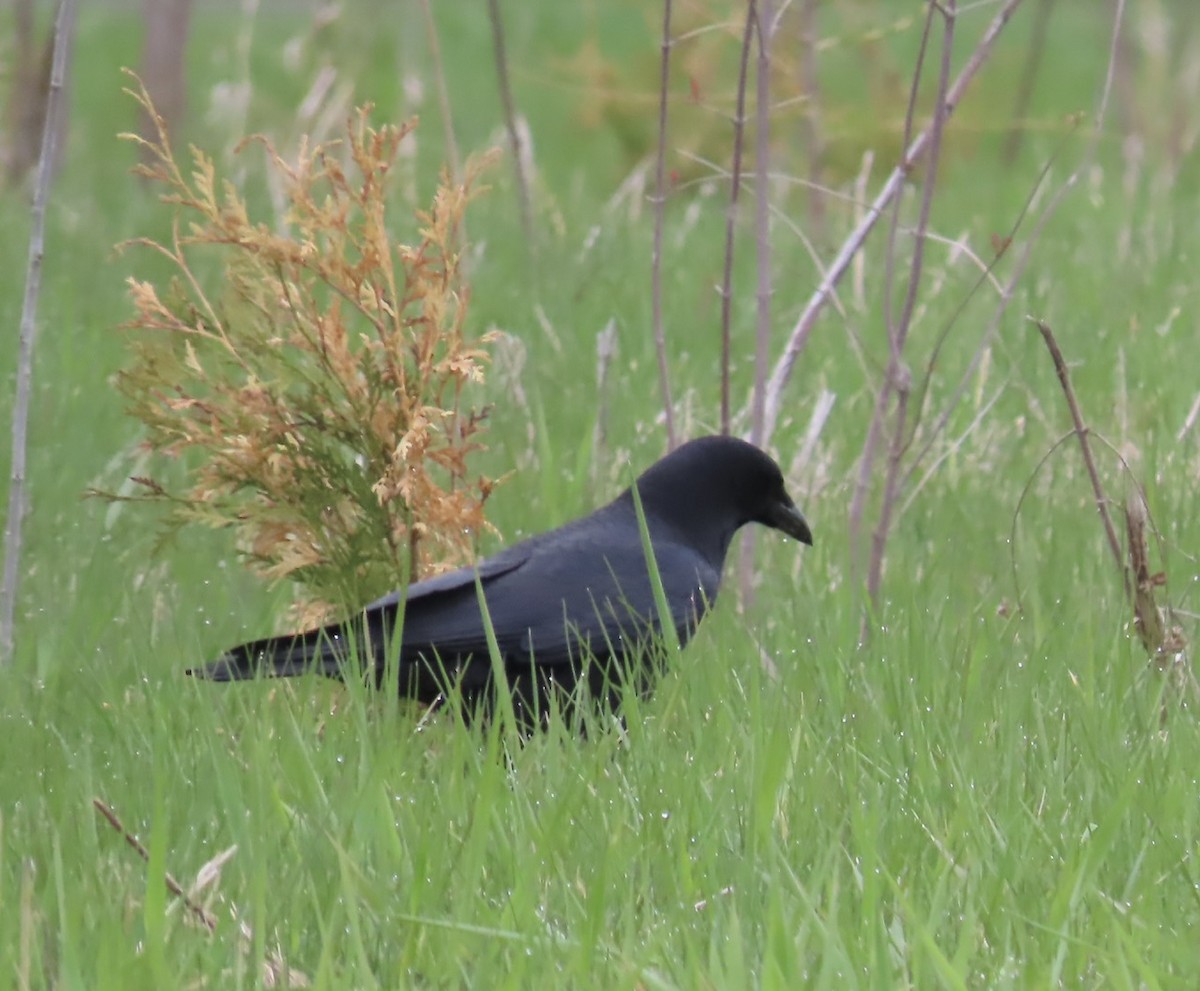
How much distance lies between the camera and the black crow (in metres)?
3.19

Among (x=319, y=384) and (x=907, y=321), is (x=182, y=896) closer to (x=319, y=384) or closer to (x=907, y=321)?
(x=319, y=384)

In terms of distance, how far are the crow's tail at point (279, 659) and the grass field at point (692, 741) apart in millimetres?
52

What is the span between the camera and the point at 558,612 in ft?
11.4

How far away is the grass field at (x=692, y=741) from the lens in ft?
7.13

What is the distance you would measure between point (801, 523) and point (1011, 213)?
4.02m

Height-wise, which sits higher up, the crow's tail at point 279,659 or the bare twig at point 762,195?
the bare twig at point 762,195

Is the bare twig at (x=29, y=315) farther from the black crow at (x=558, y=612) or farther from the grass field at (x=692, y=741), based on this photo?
the black crow at (x=558, y=612)

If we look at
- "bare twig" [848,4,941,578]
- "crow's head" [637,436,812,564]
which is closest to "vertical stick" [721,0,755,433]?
"crow's head" [637,436,812,564]

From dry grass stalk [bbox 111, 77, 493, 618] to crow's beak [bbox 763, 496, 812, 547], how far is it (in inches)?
28.5

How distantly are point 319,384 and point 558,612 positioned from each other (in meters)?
0.60

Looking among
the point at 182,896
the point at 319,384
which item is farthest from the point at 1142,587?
the point at 182,896

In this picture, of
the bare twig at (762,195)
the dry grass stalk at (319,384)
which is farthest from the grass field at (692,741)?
the bare twig at (762,195)

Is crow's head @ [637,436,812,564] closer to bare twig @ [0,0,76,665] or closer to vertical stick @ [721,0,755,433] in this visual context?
vertical stick @ [721,0,755,433]

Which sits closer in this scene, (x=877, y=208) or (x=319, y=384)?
(x=319, y=384)
